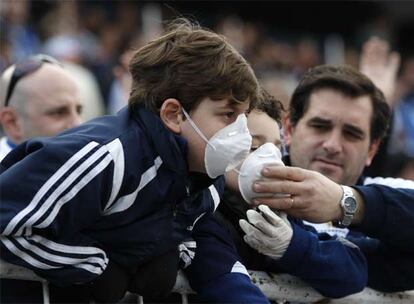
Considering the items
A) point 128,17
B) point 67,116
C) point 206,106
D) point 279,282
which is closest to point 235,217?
point 279,282

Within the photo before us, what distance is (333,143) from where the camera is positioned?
3.86 metres

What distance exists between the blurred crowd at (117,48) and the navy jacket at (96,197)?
234cm

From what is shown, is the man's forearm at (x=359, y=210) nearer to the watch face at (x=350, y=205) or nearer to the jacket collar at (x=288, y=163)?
the watch face at (x=350, y=205)

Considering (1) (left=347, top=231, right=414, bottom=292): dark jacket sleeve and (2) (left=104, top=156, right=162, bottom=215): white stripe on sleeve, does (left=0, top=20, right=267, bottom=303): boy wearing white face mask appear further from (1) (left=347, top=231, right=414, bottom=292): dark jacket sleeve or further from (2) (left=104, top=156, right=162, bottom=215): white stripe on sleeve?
(1) (left=347, top=231, right=414, bottom=292): dark jacket sleeve

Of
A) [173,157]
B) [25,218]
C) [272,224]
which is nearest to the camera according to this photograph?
[25,218]

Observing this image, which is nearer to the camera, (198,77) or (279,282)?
(198,77)

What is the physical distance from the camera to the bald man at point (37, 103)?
13.9 feet

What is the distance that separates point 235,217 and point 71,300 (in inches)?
24.7

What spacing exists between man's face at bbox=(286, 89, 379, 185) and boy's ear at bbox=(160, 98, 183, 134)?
1193 mm

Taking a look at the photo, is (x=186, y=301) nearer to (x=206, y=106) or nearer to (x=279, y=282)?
(x=279, y=282)

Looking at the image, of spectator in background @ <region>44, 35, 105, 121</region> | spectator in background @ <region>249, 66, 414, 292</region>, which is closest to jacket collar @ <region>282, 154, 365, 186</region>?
spectator in background @ <region>249, 66, 414, 292</region>

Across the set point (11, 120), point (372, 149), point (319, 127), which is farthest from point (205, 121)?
point (11, 120)

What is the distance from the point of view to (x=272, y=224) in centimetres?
288

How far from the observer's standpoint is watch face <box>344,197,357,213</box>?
3.06 m
